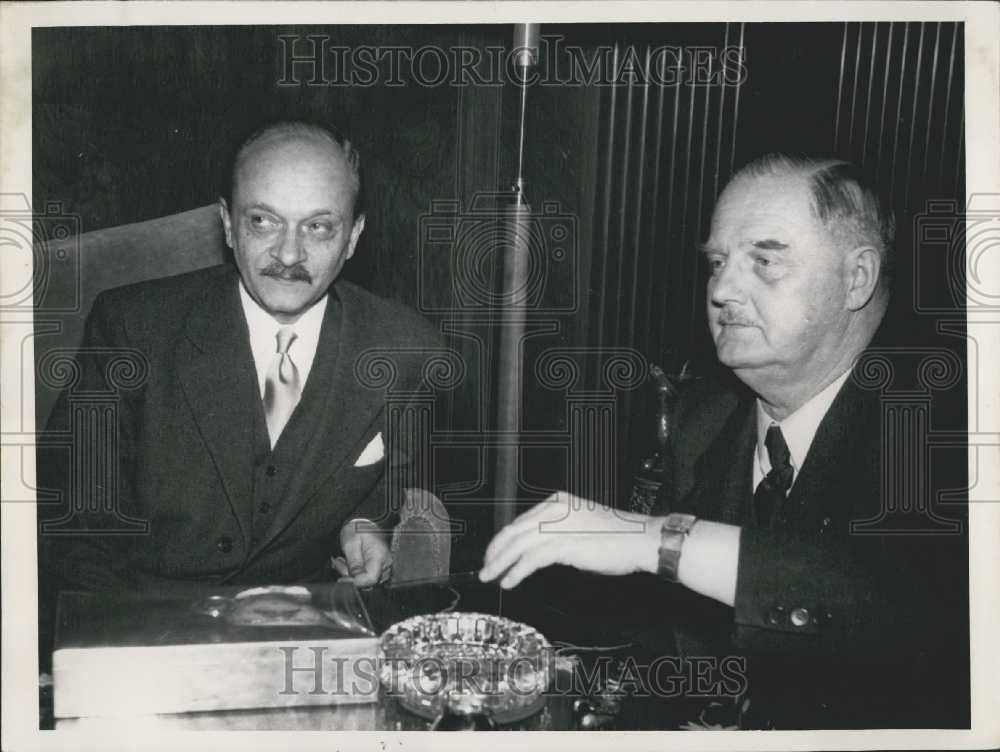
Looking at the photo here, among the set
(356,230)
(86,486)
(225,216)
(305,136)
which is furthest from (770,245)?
(86,486)

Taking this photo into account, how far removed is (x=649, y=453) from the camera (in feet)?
5.64

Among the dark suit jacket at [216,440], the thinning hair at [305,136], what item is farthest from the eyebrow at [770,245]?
the thinning hair at [305,136]

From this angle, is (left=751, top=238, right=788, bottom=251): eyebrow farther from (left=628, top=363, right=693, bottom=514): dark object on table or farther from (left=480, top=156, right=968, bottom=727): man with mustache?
(left=628, top=363, right=693, bottom=514): dark object on table

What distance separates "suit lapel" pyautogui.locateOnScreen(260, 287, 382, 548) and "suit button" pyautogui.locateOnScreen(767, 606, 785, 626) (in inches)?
28.9

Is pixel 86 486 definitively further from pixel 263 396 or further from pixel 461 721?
pixel 461 721

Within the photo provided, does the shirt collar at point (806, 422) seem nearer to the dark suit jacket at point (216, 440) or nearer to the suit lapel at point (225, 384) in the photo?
the dark suit jacket at point (216, 440)

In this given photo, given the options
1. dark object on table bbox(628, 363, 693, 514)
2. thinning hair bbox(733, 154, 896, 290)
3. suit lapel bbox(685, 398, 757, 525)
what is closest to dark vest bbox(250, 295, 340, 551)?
dark object on table bbox(628, 363, 693, 514)

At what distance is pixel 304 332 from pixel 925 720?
1252mm

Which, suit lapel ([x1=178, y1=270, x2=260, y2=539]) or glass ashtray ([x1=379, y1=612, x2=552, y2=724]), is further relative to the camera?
suit lapel ([x1=178, y1=270, x2=260, y2=539])

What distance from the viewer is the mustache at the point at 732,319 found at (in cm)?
166

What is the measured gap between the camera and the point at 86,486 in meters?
1.74

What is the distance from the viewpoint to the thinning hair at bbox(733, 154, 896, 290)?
5.36 ft

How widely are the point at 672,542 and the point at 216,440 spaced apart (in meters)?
0.79

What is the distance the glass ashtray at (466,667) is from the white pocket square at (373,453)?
278mm
